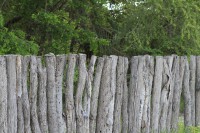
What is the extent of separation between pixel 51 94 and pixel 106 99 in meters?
0.87

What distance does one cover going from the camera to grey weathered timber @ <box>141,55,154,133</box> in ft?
22.0

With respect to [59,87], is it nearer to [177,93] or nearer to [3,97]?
[3,97]

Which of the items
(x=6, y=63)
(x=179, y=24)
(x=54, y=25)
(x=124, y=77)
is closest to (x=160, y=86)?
(x=124, y=77)

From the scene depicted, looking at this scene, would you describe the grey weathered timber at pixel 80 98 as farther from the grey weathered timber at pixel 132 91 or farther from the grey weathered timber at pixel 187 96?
the grey weathered timber at pixel 187 96

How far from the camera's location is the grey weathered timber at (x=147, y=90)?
22.0 feet

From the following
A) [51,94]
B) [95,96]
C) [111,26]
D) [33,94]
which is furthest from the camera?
[111,26]

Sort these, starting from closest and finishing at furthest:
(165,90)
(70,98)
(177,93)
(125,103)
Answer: (70,98)
(125,103)
(165,90)
(177,93)

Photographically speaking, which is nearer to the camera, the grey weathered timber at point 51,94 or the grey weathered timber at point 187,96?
the grey weathered timber at point 51,94

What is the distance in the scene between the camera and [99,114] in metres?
6.22

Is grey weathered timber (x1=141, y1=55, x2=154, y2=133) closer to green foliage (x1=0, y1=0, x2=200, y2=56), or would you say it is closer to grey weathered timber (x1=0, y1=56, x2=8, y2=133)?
grey weathered timber (x1=0, y1=56, x2=8, y2=133)

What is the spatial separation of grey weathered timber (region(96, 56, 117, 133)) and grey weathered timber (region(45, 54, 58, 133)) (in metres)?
0.73

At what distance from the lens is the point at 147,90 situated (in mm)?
6738

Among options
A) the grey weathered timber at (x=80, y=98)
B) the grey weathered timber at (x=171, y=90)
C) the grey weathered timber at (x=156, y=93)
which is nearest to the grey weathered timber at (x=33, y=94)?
the grey weathered timber at (x=80, y=98)

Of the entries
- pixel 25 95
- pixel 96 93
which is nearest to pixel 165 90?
pixel 96 93
